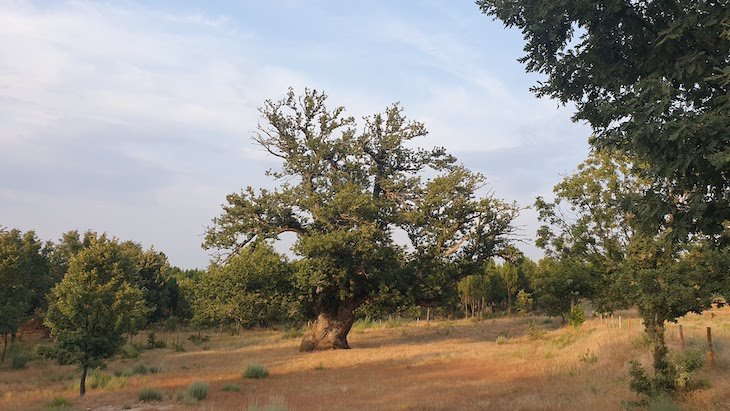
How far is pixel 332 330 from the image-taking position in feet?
108

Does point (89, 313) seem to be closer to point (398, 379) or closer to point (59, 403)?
point (59, 403)

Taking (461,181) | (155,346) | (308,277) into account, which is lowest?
(155,346)

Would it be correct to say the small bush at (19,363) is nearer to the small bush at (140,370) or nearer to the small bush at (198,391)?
the small bush at (140,370)

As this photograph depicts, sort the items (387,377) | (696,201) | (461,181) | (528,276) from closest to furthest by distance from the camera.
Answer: (696,201) → (387,377) → (461,181) → (528,276)

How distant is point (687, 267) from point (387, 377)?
41.2 feet

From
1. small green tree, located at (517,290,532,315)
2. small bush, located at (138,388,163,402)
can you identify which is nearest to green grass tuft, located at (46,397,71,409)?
small bush, located at (138,388,163,402)

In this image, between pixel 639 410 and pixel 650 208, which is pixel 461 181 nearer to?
pixel 639 410

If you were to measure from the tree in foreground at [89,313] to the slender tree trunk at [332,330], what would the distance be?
1493 centimetres

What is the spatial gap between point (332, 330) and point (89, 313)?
1697 cm

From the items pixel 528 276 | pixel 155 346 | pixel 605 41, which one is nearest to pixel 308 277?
pixel 605 41

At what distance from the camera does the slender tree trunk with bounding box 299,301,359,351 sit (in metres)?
32.8

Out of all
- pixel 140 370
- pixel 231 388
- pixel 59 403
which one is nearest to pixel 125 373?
pixel 140 370

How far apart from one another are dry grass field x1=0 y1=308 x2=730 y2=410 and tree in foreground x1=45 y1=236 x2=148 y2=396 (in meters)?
1.61

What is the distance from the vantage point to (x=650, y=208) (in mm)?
7672
